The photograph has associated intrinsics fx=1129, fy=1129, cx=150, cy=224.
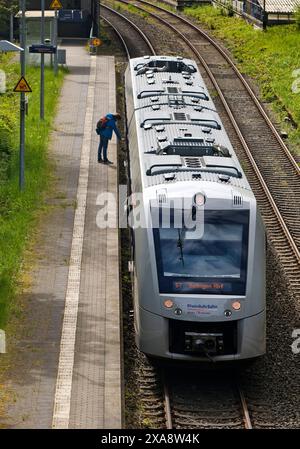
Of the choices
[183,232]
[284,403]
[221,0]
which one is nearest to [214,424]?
[284,403]

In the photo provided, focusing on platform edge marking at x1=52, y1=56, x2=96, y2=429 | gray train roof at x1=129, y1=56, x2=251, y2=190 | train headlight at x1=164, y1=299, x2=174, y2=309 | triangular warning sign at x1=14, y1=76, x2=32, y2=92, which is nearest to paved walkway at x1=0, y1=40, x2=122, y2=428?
platform edge marking at x1=52, y1=56, x2=96, y2=429

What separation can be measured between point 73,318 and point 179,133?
4.09 metres

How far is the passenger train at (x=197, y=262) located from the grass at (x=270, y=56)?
41.3 ft

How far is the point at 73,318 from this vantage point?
17.5 metres

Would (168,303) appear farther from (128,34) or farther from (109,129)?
(128,34)

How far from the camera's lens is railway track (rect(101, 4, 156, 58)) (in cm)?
4209

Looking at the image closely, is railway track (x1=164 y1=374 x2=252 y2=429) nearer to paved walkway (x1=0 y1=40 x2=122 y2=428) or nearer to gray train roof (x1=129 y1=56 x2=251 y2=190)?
paved walkway (x1=0 y1=40 x2=122 y2=428)

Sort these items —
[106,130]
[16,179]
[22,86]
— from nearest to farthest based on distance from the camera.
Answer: [22,86], [16,179], [106,130]

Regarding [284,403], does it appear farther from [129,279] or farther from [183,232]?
[129,279]

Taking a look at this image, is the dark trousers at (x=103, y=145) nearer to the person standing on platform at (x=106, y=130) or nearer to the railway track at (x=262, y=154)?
the person standing on platform at (x=106, y=130)

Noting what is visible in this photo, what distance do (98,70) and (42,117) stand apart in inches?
340

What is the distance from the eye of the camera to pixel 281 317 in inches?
728

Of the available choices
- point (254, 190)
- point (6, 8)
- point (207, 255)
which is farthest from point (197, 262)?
point (6, 8)

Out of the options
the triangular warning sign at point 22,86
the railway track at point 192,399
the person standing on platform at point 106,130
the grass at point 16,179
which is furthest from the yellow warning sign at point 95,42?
the railway track at point 192,399
